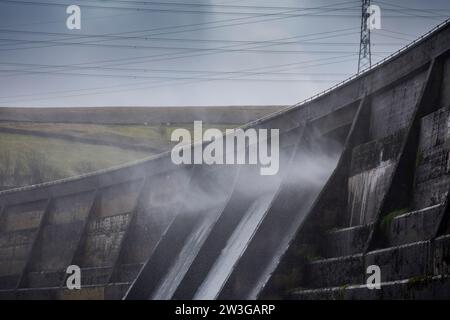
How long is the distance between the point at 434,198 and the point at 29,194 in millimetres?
31298

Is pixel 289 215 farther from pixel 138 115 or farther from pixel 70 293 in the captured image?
pixel 138 115

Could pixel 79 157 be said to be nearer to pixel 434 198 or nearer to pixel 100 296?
pixel 100 296

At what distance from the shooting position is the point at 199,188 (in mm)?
37281

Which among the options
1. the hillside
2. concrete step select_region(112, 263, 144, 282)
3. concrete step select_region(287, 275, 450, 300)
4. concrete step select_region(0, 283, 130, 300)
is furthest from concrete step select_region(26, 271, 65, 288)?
concrete step select_region(287, 275, 450, 300)

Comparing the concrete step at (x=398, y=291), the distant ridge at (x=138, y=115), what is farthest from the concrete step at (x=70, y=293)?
the distant ridge at (x=138, y=115)

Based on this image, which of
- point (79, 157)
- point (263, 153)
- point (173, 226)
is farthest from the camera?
point (79, 157)

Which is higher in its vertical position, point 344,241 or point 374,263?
point 344,241

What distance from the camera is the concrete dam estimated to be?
21.2m

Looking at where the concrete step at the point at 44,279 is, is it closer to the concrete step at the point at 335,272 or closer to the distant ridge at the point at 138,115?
Answer: the concrete step at the point at 335,272

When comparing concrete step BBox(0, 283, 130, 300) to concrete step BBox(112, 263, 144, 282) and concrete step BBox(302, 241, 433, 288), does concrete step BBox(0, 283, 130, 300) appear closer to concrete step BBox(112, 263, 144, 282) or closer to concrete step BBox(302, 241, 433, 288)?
concrete step BBox(112, 263, 144, 282)

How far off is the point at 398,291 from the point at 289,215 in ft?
34.3

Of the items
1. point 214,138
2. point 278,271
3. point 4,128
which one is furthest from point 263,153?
point 4,128

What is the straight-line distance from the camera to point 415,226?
66.3ft

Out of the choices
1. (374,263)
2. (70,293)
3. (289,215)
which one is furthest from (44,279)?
(374,263)
